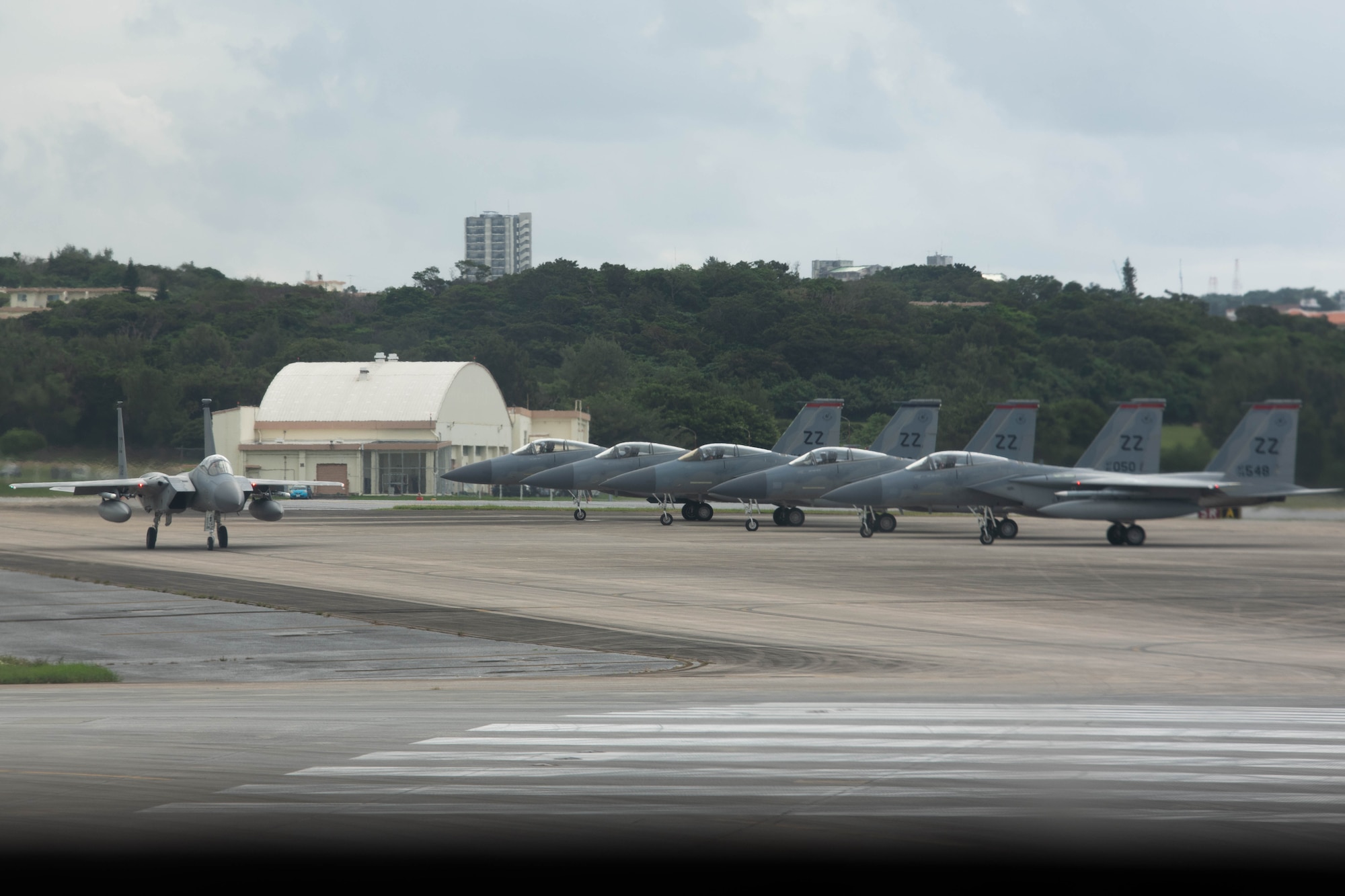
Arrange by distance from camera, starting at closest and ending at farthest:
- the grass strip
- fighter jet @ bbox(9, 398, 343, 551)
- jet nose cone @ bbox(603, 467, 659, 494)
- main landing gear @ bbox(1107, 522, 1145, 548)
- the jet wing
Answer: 1. the grass strip
2. fighter jet @ bbox(9, 398, 343, 551)
3. the jet wing
4. main landing gear @ bbox(1107, 522, 1145, 548)
5. jet nose cone @ bbox(603, 467, 659, 494)

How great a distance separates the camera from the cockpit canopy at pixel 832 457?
1715 inches

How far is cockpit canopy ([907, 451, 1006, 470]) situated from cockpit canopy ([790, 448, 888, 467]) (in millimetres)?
4377

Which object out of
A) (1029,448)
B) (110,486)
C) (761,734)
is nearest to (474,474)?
(110,486)

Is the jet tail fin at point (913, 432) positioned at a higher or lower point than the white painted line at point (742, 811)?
higher

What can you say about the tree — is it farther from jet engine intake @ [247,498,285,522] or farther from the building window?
jet engine intake @ [247,498,285,522]

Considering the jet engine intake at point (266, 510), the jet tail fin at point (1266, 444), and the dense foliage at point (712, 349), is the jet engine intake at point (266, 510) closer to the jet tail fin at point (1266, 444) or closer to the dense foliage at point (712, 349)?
the dense foliage at point (712, 349)

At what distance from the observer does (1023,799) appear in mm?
7410

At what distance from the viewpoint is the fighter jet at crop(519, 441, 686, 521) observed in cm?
4950

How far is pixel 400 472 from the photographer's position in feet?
264

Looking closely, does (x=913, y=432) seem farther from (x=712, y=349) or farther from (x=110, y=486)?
(x=712, y=349)

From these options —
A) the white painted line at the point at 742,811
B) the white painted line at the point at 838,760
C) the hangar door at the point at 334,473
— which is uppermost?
the white painted line at the point at 742,811

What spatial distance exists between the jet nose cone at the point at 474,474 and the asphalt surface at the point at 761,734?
30025 millimetres

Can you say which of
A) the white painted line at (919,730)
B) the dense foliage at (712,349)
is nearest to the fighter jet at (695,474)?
the dense foliage at (712,349)

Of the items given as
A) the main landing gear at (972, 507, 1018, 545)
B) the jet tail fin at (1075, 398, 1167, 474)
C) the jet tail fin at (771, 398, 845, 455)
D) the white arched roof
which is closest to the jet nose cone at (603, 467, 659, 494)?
the jet tail fin at (771, 398, 845, 455)
